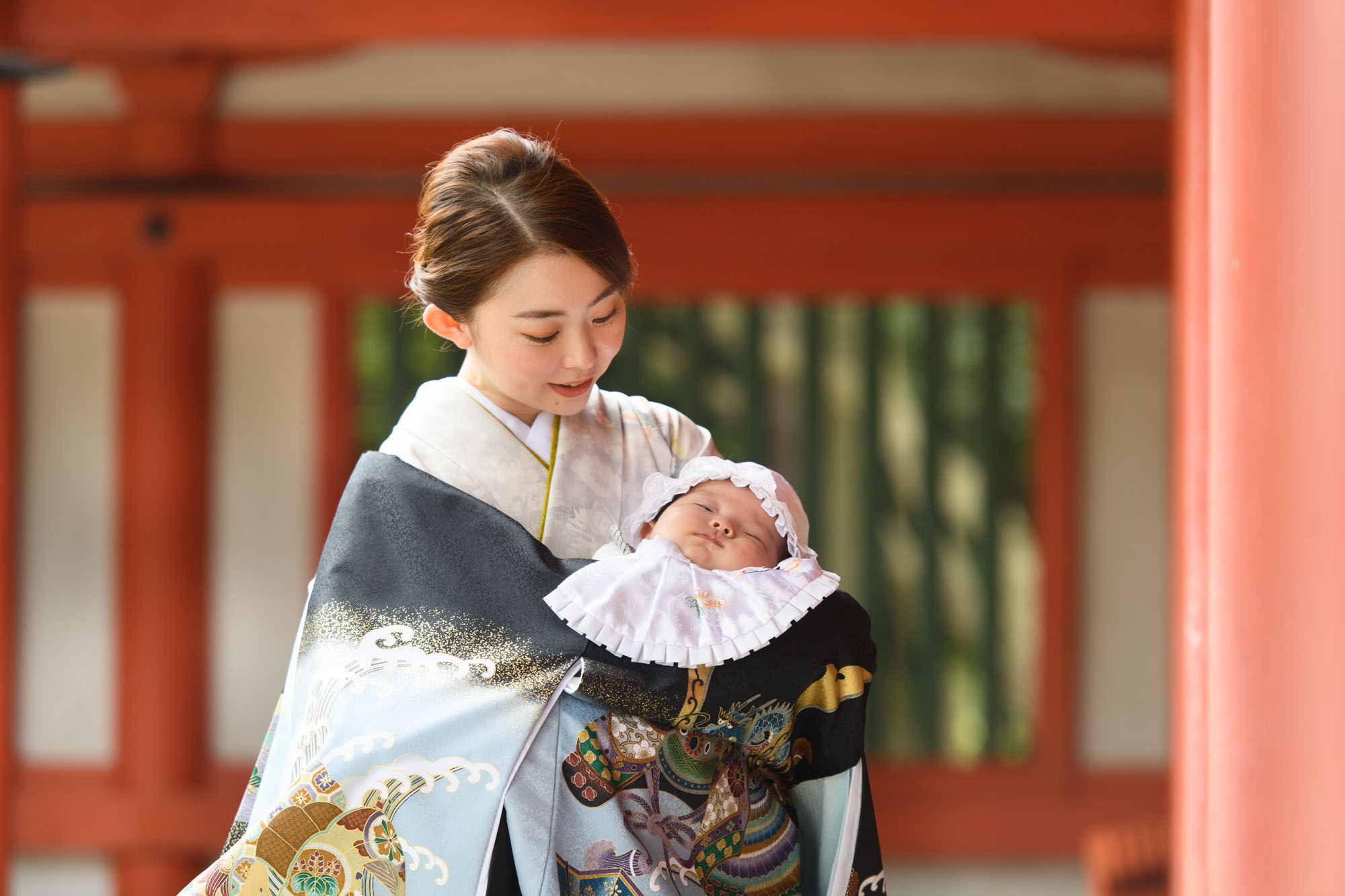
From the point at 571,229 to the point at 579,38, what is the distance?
2.10 m

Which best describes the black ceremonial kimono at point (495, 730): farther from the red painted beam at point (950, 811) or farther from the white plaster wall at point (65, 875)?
the white plaster wall at point (65, 875)

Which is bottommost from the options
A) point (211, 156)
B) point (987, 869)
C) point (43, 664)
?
point (987, 869)

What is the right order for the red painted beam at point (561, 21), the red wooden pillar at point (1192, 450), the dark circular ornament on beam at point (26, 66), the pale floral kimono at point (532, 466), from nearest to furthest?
the pale floral kimono at point (532, 466) < the red wooden pillar at point (1192, 450) < the dark circular ornament on beam at point (26, 66) < the red painted beam at point (561, 21)

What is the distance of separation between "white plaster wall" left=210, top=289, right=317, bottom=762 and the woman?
3020 millimetres

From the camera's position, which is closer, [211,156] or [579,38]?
[579,38]

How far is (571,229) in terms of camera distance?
1.32 metres

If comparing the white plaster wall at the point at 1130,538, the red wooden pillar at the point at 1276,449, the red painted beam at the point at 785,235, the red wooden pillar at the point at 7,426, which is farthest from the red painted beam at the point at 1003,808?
the red wooden pillar at the point at 7,426

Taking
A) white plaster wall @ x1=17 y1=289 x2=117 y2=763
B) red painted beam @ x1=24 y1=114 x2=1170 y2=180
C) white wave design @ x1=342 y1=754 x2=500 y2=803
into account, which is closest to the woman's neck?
white wave design @ x1=342 y1=754 x2=500 y2=803

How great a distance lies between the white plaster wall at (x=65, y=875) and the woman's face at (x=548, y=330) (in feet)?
11.9

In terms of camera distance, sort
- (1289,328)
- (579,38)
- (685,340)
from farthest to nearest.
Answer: (685,340), (579,38), (1289,328)

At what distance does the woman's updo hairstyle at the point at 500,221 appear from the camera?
1.32 meters

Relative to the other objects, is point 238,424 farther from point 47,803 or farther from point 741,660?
point 741,660

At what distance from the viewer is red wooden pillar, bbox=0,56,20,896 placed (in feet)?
10.8

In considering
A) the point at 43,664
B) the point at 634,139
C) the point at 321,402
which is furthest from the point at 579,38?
the point at 43,664
